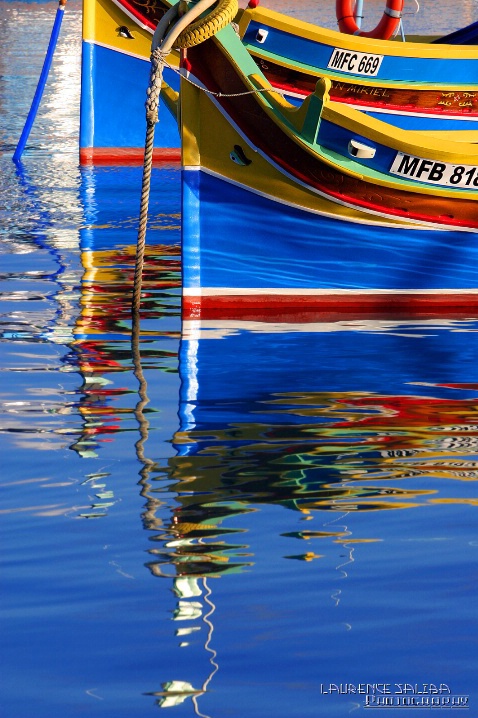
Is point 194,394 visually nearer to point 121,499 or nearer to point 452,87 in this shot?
point 121,499

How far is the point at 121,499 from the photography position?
4742 mm

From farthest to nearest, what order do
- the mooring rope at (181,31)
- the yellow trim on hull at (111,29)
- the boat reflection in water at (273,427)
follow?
the yellow trim on hull at (111,29) < the mooring rope at (181,31) < the boat reflection in water at (273,427)

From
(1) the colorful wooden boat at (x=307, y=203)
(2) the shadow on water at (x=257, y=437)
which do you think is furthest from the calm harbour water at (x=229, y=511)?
(1) the colorful wooden boat at (x=307, y=203)

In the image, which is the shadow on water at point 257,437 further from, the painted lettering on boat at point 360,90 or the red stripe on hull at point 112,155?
the red stripe on hull at point 112,155

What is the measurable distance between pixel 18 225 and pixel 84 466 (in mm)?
5690

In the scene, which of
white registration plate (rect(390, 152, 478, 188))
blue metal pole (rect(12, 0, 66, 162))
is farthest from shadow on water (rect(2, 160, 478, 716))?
blue metal pole (rect(12, 0, 66, 162))

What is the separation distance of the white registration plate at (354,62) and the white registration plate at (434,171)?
409 centimetres

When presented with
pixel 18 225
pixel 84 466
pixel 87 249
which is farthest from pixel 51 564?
pixel 18 225

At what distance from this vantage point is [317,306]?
778 cm

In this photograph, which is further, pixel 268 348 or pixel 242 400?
pixel 268 348

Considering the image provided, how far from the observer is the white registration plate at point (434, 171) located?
7.27 metres

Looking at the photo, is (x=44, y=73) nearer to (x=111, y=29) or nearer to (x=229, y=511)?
(x=111, y=29)

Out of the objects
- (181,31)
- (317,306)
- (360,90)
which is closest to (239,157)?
(181,31)

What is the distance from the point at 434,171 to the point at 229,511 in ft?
11.0
